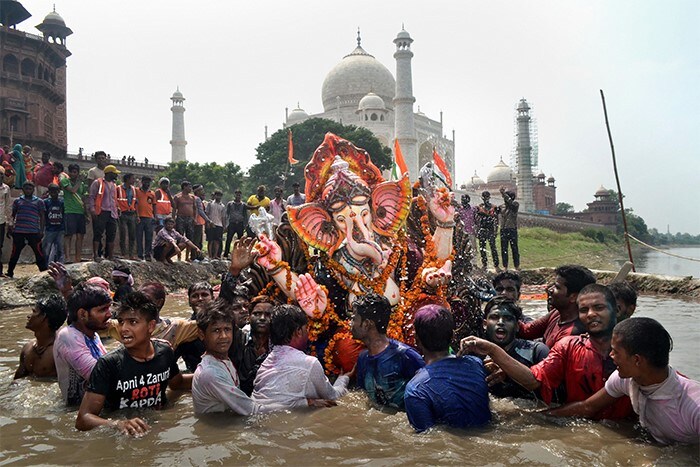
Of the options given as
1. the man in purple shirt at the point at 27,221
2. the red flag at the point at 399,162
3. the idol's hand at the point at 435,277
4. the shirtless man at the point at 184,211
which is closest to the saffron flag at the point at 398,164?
the red flag at the point at 399,162

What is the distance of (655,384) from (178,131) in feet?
225

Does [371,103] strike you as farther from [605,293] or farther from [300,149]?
[605,293]

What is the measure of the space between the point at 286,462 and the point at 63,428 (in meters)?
1.79

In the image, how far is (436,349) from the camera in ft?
12.3

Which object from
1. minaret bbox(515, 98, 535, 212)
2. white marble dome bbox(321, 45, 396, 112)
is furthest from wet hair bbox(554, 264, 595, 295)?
minaret bbox(515, 98, 535, 212)

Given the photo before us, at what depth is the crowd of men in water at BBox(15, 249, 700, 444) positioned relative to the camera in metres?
3.29

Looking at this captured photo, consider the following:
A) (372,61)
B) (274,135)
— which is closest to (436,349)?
(274,135)

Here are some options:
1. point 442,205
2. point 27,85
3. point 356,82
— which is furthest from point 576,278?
point 356,82

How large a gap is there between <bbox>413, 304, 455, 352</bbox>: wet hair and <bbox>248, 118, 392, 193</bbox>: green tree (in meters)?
37.7

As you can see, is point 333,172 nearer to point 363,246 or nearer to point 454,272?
point 363,246

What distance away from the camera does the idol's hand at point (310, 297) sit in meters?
5.27

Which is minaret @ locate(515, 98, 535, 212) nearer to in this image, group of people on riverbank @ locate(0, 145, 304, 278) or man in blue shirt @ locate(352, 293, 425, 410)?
group of people on riverbank @ locate(0, 145, 304, 278)

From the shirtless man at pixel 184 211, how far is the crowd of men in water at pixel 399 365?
8.38 m

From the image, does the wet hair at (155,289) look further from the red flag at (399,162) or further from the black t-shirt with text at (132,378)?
the red flag at (399,162)
